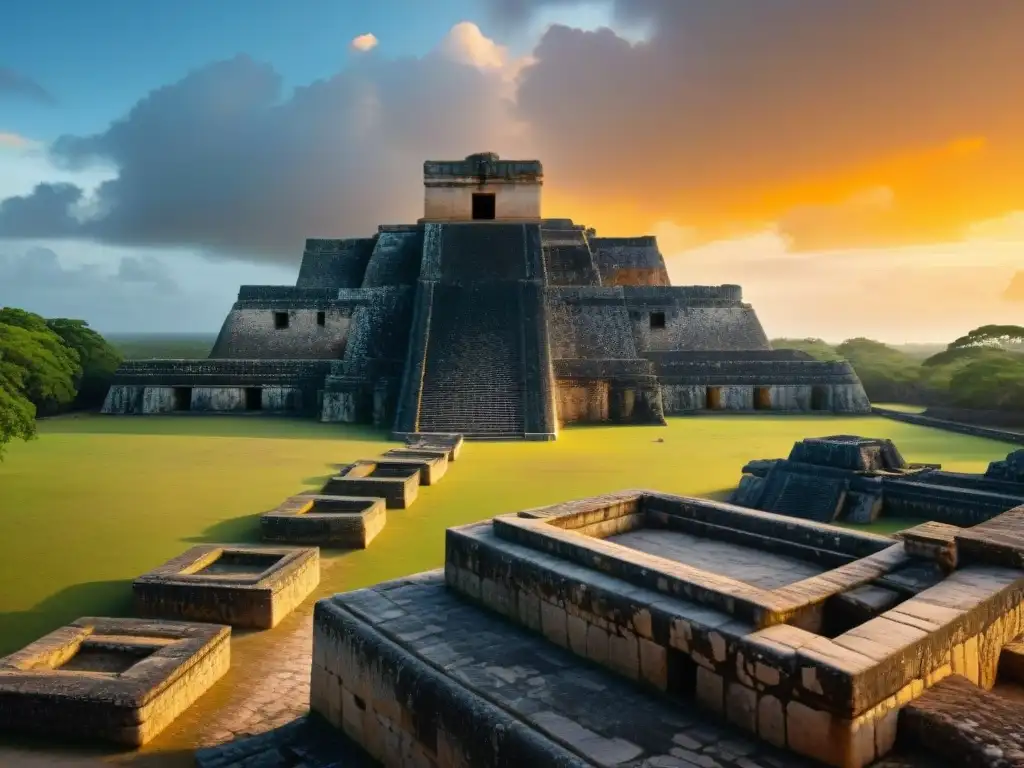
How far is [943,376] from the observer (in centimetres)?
2523

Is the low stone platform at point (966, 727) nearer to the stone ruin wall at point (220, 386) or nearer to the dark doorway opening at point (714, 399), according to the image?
the dark doorway opening at point (714, 399)

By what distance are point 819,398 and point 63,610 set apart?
17512mm

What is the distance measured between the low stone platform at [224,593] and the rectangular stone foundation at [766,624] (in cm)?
180

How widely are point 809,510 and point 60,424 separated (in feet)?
51.3

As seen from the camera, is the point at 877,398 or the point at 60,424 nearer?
the point at 60,424

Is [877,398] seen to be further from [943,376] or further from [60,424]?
[60,424]

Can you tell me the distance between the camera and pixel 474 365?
1623 centimetres

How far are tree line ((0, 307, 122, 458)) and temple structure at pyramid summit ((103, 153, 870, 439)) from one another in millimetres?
1226

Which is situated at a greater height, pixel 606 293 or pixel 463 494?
pixel 606 293

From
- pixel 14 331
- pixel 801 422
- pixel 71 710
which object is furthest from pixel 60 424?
pixel 801 422

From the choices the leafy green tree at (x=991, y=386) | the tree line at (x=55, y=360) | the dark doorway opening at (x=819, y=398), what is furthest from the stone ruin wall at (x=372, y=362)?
the leafy green tree at (x=991, y=386)

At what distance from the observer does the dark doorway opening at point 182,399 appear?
60.6 feet

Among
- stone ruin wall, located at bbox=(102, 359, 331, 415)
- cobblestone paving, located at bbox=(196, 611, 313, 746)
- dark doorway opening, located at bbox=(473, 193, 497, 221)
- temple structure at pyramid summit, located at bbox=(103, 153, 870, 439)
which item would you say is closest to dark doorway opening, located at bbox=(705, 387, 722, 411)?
temple structure at pyramid summit, located at bbox=(103, 153, 870, 439)

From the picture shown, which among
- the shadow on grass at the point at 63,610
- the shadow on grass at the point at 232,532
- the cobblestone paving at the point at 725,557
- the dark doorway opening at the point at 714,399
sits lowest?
the shadow on grass at the point at 63,610
